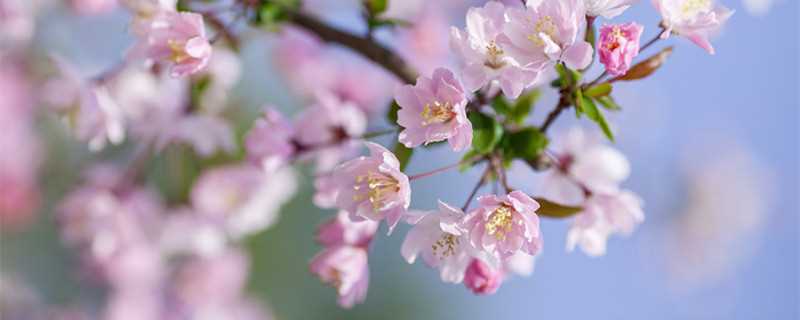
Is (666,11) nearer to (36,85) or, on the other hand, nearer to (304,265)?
(36,85)

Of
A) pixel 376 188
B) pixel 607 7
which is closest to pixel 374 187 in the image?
pixel 376 188

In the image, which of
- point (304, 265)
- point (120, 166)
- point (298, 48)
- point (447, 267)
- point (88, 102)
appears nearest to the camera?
point (447, 267)

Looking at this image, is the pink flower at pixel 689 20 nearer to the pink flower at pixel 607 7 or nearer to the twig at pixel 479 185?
the pink flower at pixel 607 7

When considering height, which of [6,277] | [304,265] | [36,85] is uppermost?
[36,85]

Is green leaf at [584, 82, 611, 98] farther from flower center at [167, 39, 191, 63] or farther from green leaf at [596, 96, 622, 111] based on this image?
flower center at [167, 39, 191, 63]

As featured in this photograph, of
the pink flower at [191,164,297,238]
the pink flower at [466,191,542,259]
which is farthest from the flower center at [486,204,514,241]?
the pink flower at [191,164,297,238]

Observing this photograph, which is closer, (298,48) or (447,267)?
(447,267)

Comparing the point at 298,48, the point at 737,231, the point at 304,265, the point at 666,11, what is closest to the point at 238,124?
the point at 298,48
